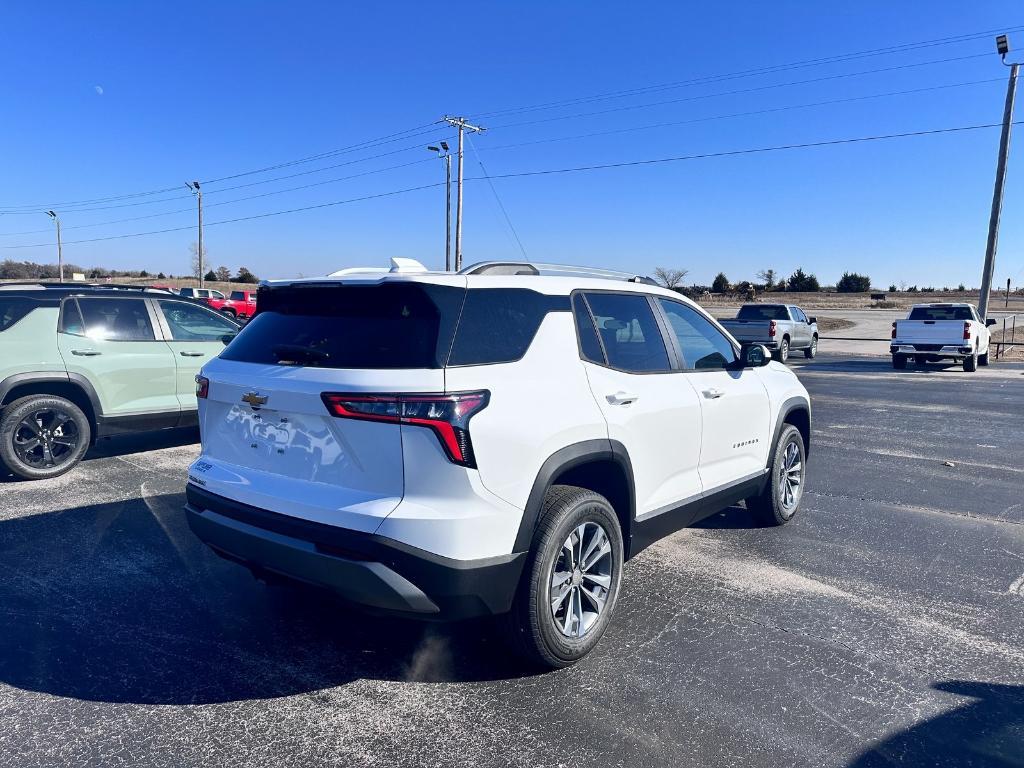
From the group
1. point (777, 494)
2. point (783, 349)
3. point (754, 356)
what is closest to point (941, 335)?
point (783, 349)

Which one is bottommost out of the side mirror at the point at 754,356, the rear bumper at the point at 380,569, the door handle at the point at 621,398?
the rear bumper at the point at 380,569

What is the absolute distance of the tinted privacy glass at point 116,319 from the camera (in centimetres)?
710

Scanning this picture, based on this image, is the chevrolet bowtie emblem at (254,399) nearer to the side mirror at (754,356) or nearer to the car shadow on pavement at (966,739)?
the car shadow on pavement at (966,739)

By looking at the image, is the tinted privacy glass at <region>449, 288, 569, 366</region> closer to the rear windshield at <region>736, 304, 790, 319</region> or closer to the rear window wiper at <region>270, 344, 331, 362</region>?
the rear window wiper at <region>270, 344, 331, 362</region>

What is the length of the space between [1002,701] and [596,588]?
177cm

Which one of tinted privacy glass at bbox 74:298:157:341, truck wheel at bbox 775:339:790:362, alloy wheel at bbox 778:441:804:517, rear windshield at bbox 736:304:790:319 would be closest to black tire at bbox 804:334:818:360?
truck wheel at bbox 775:339:790:362

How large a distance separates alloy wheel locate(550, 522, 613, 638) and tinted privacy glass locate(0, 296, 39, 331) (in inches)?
231

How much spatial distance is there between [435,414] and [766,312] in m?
21.7

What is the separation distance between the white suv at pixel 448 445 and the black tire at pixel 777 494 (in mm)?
1617

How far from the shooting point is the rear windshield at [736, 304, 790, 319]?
22.7m

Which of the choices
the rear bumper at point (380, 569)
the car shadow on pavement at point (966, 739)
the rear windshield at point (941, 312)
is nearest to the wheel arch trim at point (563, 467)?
the rear bumper at point (380, 569)

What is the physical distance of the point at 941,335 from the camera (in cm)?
1906

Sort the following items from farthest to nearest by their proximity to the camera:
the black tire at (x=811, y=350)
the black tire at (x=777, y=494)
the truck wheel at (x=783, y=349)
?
the black tire at (x=811, y=350) < the truck wheel at (x=783, y=349) < the black tire at (x=777, y=494)

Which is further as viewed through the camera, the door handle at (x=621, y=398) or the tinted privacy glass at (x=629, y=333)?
the tinted privacy glass at (x=629, y=333)
